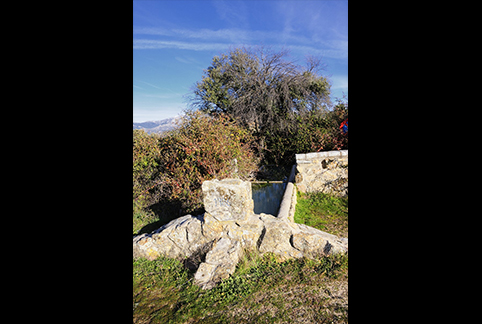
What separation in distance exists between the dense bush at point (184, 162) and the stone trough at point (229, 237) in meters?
1.67

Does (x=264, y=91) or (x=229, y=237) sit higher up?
(x=264, y=91)

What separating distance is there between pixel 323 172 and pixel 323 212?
1.57 meters

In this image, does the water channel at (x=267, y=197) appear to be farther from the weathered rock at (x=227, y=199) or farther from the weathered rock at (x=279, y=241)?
the weathered rock at (x=227, y=199)

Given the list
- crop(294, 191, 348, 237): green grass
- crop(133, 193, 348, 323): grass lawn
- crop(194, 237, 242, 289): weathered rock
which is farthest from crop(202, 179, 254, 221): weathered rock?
crop(294, 191, 348, 237): green grass

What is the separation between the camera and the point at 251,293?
3381mm

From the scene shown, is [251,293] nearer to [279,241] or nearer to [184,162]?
[279,241]

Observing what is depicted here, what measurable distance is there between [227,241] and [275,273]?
3.03 ft

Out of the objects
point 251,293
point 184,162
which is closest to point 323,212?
point 251,293

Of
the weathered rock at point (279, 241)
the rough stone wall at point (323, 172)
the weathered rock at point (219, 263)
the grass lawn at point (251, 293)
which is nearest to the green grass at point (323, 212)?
the rough stone wall at point (323, 172)

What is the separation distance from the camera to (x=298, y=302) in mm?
3113

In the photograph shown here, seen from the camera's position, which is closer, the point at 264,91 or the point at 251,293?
the point at 251,293
